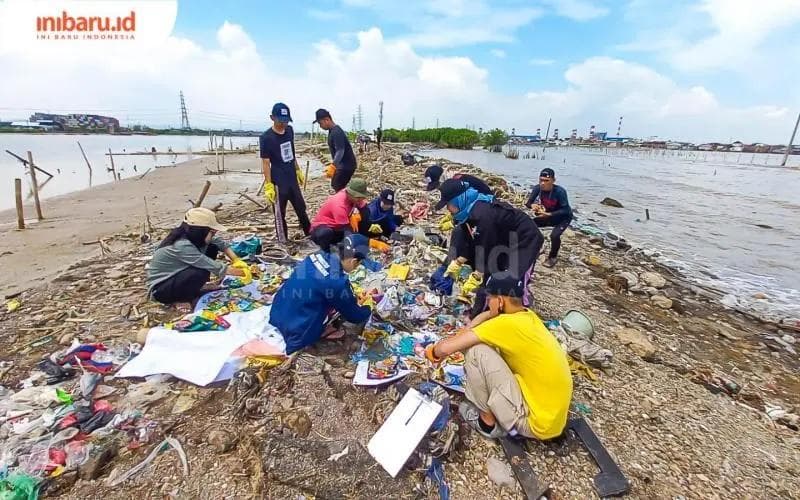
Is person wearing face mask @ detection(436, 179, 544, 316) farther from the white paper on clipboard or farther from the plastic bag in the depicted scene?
the plastic bag

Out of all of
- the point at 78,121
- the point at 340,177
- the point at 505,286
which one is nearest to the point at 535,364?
the point at 505,286

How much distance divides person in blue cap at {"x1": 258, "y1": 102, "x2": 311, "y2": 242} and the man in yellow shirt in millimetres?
4238

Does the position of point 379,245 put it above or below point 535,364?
below

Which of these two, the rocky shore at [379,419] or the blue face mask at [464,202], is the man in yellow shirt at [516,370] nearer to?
the rocky shore at [379,419]

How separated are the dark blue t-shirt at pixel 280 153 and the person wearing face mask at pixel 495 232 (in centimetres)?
285

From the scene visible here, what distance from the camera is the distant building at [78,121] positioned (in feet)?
234

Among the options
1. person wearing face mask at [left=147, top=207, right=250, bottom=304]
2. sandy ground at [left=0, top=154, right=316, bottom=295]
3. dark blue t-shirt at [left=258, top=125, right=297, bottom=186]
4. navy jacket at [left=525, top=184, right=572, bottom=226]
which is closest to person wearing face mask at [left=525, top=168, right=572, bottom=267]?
navy jacket at [left=525, top=184, right=572, bottom=226]

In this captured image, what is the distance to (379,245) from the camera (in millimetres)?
5875

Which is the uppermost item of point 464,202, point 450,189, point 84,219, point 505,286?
point 450,189

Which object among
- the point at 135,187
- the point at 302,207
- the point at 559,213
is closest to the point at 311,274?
the point at 302,207

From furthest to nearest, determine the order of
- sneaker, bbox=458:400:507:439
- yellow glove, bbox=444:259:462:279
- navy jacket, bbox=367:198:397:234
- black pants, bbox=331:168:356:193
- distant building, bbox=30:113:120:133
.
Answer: distant building, bbox=30:113:120:133
black pants, bbox=331:168:356:193
navy jacket, bbox=367:198:397:234
yellow glove, bbox=444:259:462:279
sneaker, bbox=458:400:507:439

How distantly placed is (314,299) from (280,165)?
3.26 metres

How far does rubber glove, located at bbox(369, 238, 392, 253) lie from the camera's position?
229 inches

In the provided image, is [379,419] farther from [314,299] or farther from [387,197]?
[387,197]
